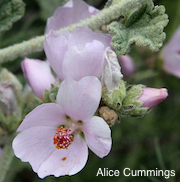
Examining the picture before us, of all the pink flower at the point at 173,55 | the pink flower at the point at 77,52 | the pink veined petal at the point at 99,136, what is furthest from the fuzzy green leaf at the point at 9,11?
the pink flower at the point at 173,55

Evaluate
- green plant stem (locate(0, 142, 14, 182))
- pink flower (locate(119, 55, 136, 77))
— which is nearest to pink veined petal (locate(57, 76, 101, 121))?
green plant stem (locate(0, 142, 14, 182))

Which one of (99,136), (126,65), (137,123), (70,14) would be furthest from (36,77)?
(137,123)

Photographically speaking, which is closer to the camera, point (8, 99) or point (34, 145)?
point (34, 145)

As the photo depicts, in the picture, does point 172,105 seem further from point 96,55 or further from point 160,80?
point 96,55

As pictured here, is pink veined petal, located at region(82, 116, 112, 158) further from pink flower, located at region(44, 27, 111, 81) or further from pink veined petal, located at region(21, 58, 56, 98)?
pink veined petal, located at region(21, 58, 56, 98)

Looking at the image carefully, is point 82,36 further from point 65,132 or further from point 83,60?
point 65,132

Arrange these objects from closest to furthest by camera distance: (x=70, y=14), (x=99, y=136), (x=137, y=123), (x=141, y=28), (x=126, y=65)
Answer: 1. (x=99, y=136)
2. (x=141, y=28)
3. (x=70, y=14)
4. (x=126, y=65)
5. (x=137, y=123)

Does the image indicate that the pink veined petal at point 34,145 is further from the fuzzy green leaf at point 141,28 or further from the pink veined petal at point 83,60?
the fuzzy green leaf at point 141,28
